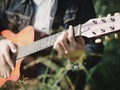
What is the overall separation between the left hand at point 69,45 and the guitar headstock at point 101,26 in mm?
58

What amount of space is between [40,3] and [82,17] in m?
0.24

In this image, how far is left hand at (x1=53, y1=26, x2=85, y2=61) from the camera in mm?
4996

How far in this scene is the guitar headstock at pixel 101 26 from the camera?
4.89m

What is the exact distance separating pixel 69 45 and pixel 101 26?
0.20 m

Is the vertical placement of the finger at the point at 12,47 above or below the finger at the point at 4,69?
above

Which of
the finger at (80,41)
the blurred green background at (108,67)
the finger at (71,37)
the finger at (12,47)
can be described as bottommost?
the blurred green background at (108,67)

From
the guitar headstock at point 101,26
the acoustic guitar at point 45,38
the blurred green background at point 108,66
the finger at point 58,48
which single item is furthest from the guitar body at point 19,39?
the blurred green background at point 108,66

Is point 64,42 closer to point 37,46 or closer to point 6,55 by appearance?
point 37,46

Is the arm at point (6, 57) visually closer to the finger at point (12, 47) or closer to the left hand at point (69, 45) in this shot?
the finger at point (12, 47)

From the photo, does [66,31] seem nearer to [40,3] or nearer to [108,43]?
[40,3]

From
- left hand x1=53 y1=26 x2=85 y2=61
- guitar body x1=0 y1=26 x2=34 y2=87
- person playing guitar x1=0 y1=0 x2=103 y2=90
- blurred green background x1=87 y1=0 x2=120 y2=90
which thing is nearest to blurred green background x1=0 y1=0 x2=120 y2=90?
blurred green background x1=87 y1=0 x2=120 y2=90

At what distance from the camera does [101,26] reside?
16.3 ft

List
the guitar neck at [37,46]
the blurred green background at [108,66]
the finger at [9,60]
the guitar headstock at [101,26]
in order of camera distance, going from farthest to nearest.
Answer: the blurred green background at [108,66] → the finger at [9,60] → the guitar neck at [37,46] → the guitar headstock at [101,26]

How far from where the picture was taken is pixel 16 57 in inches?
208
